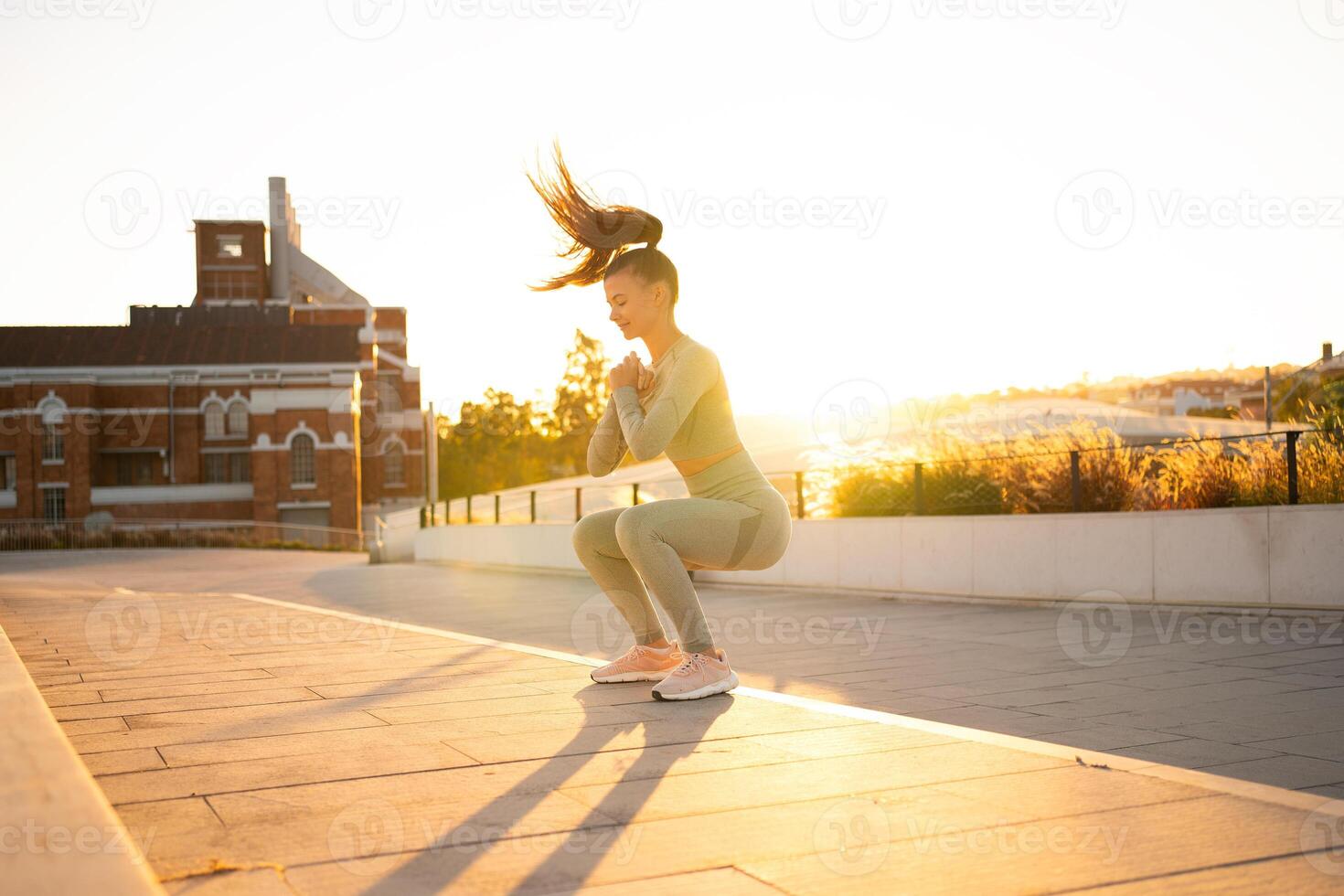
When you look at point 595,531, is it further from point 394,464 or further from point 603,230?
point 394,464

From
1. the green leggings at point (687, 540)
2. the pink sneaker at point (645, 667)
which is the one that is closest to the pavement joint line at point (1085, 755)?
the pink sneaker at point (645, 667)

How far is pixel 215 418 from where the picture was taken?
5747cm

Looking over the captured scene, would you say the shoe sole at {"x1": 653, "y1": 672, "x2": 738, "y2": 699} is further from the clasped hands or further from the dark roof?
the dark roof

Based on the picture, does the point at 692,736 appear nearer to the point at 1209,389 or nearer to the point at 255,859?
the point at 255,859

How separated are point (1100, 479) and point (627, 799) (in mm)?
8509

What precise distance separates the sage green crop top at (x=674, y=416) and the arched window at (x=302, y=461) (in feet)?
173

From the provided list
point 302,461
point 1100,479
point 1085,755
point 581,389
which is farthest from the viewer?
point 581,389

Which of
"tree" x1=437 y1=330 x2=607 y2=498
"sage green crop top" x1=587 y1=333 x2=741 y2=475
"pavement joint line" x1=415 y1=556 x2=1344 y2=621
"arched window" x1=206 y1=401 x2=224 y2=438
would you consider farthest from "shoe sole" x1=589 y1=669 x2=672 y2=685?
"tree" x1=437 y1=330 x2=607 y2=498

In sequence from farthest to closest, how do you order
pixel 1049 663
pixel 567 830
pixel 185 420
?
pixel 185 420 < pixel 1049 663 < pixel 567 830

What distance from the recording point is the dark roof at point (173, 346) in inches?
2255

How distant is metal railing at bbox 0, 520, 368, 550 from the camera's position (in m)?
45.8

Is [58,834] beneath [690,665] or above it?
above

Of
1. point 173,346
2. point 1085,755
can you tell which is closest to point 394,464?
point 173,346

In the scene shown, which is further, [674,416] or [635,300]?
[635,300]
